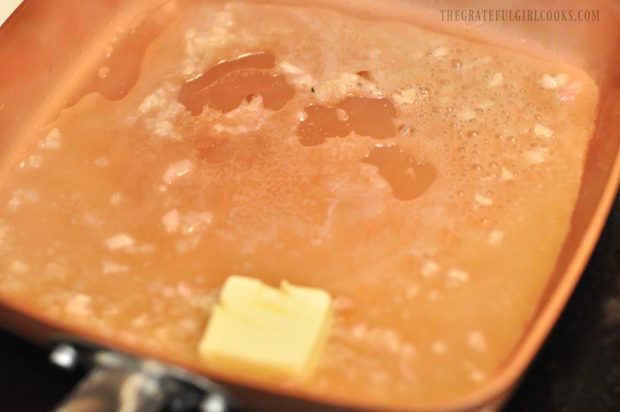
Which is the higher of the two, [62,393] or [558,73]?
[62,393]

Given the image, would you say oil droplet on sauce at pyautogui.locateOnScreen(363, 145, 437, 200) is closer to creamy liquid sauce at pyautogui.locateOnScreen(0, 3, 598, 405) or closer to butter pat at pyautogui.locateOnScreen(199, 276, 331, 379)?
creamy liquid sauce at pyautogui.locateOnScreen(0, 3, 598, 405)

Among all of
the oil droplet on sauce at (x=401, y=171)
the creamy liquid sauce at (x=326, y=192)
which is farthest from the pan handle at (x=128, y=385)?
the oil droplet on sauce at (x=401, y=171)

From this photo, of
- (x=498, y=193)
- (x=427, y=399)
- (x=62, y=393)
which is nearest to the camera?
(x=427, y=399)

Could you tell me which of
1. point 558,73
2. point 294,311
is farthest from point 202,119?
point 558,73

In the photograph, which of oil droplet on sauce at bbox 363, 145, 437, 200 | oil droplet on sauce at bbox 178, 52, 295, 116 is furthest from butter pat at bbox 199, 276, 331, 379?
oil droplet on sauce at bbox 178, 52, 295, 116

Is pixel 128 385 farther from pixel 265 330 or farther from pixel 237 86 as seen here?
pixel 237 86

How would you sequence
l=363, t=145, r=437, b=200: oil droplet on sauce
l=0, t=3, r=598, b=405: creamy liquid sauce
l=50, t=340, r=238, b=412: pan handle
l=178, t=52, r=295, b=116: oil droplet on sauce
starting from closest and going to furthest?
l=50, t=340, r=238, b=412: pan handle < l=0, t=3, r=598, b=405: creamy liquid sauce < l=363, t=145, r=437, b=200: oil droplet on sauce < l=178, t=52, r=295, b=116: oil droplet on sauce

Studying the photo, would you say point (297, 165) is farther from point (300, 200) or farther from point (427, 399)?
point (427, 399)

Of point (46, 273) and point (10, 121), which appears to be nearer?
point (46, 273)
